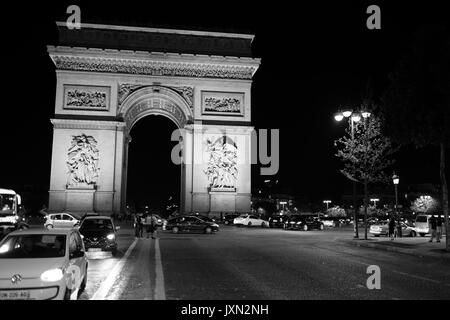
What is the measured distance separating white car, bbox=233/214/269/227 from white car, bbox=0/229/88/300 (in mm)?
32689

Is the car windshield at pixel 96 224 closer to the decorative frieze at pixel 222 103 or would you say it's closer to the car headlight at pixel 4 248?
the car headlight at pixel 4 248

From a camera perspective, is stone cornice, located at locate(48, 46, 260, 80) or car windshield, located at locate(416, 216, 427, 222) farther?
stone cornice, located at locate(48, 46, 260, 80)

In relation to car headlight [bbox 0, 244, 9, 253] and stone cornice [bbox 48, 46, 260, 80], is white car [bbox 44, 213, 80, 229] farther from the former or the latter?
car headlight [bbox 0, 244, 9, 253]

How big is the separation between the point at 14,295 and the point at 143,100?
1468 inches

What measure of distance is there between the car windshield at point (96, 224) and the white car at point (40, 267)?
7421 mm

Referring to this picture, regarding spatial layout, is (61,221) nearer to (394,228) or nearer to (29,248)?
(394,228)

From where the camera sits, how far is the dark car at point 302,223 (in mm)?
38094

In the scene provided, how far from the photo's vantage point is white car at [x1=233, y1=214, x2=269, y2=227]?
41.1 m

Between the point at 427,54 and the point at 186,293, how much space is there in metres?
14.1

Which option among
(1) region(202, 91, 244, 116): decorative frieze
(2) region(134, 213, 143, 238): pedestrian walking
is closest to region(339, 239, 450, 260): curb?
(2) region(134, 213, 143, 238): pedestrian walking

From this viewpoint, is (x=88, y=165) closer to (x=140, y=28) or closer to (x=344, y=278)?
(x=140, y=28)

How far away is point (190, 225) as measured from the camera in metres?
31.0

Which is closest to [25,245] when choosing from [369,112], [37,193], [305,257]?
[305,257]

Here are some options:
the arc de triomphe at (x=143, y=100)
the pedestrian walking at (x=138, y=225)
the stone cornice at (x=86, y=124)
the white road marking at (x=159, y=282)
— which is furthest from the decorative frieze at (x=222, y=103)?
the white road marking at (x=159, y=282)
